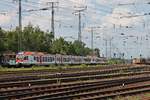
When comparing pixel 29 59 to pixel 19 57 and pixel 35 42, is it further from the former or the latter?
pixel 35 42

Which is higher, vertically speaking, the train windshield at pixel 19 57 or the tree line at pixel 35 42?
the tree line at pixel 35 42

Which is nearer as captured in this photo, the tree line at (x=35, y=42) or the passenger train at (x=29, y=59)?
the passenger train at (x=29, y=59)

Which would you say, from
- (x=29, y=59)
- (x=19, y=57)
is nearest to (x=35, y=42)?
(x=29, y=59)

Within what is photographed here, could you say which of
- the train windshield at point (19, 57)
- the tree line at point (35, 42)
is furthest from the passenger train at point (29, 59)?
the tree line at point (35, 42)

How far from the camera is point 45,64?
74875 mm

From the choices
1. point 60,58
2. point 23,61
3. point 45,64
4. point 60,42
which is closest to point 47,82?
point 23,61

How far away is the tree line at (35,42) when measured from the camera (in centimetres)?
9788

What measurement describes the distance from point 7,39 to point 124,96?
77982mm

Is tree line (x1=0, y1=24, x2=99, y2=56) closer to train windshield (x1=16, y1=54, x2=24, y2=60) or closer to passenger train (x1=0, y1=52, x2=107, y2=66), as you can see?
passenger train (x1=0, y1=52, x2=107, y2=66)

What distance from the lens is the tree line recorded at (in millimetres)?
97875

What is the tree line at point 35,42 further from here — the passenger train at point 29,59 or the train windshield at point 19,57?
the train windshield at point 19,57

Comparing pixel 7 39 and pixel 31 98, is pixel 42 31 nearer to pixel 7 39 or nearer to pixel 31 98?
pixel 7 39

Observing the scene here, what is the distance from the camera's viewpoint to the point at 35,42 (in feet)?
341

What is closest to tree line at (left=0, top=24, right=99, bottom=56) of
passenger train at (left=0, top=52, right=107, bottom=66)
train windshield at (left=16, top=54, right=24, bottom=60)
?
passenger train at (left=0, top=52, right=107, bottom=66)
